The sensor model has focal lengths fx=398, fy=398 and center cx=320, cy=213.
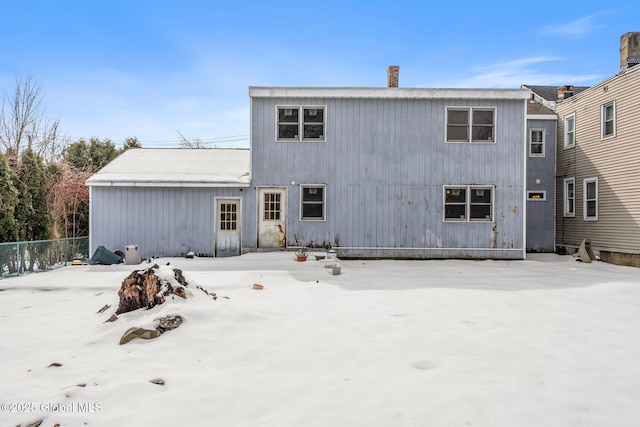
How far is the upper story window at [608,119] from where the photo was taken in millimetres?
15195

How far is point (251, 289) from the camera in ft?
29.9

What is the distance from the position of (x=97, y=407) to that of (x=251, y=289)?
5485mm

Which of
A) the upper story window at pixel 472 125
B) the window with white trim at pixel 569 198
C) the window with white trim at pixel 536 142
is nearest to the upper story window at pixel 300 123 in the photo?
the upper story window at pixel 472 125

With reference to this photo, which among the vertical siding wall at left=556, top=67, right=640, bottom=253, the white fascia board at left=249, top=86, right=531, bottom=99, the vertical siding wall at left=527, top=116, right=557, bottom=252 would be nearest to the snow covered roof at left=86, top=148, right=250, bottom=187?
the white fascia board at left=249, top=86, right=531, bottom=99

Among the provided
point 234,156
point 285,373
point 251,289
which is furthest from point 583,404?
point 234,156

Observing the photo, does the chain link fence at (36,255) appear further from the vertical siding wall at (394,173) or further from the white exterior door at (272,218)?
the vertical siding wall at (394,173)

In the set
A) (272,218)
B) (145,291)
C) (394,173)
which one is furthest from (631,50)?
(145,291)

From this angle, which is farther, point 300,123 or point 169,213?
point 300,123

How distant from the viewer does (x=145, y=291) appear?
643 cm

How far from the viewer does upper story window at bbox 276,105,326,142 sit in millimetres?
15102

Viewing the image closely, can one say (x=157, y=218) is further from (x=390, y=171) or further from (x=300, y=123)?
(x=390, y=171)

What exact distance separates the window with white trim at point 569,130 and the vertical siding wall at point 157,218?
1443 centimetres

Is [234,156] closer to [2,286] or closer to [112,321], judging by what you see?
[2,286]

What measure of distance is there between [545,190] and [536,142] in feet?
7.64
